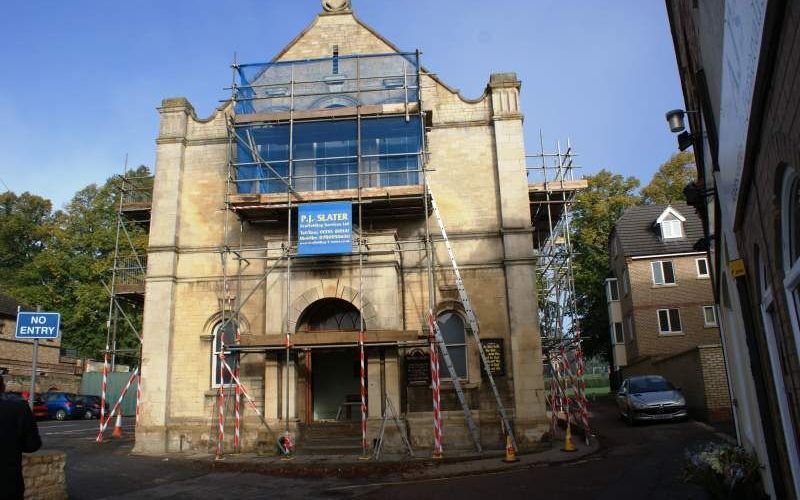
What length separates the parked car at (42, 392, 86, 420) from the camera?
1239 inches

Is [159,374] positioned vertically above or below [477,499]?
above

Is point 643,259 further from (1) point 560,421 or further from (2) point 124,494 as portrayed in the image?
(2) point 124,494

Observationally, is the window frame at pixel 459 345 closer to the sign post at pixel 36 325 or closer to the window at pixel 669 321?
the sign post at pixel 36 325

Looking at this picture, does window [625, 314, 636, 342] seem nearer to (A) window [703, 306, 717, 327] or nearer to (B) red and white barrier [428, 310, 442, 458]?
(A) window [703, 306, 717, 327]

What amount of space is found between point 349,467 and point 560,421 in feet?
36.2

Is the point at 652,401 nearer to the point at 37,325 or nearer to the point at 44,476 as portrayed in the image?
the point at 44,476

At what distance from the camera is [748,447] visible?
943 cm

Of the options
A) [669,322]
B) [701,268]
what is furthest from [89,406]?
[701,268]

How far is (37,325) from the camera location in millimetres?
11000

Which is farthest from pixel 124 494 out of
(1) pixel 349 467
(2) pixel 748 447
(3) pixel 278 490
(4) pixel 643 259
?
(4) pixel 643 259

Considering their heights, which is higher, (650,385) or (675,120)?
(675,120)

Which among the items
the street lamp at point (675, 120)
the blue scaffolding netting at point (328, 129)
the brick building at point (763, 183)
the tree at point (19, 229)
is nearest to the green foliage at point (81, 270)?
the tree at point (19, 229)

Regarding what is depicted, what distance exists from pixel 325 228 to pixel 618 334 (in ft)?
93.5

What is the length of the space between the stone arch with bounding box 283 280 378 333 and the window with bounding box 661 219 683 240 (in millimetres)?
25450
